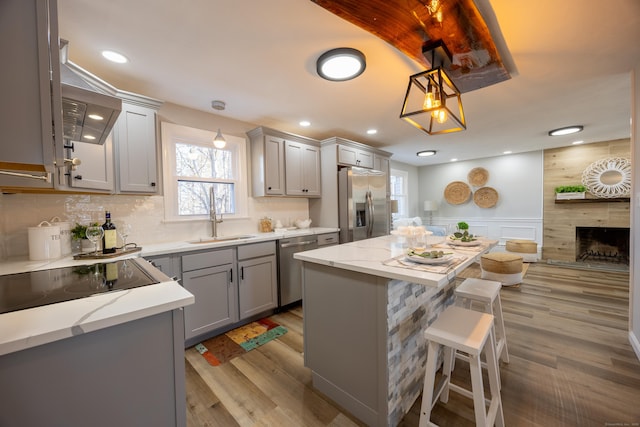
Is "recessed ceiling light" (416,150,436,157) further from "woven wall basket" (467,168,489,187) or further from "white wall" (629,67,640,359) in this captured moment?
"white wall" (629,67,640,359)

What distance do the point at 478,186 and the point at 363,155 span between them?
3880mm

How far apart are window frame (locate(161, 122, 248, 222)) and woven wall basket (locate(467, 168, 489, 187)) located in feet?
19.0

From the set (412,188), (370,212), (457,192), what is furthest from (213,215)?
(457,192)

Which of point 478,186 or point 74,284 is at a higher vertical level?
point 478,186

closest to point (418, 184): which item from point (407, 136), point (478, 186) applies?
point (478, 186)

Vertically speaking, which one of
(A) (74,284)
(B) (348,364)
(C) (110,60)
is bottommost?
(B) (348,364)

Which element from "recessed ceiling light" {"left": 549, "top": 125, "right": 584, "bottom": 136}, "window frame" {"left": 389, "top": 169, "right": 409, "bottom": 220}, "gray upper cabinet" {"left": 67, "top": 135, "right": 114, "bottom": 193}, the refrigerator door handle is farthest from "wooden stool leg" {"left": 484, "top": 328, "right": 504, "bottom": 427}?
"window frame" {"left": 389, "top": 169, "right": 409, "bottom": 220}

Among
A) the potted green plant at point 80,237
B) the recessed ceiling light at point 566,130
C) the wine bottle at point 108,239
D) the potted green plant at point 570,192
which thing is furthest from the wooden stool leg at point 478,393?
the potted green plant at point 570,192

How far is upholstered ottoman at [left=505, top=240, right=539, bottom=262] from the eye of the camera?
→ 5.01 metres

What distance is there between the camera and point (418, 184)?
7.36 metres

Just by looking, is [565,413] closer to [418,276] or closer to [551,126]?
[418,276]

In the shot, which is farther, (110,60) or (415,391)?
(110,60)

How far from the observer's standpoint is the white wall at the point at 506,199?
18.2ft

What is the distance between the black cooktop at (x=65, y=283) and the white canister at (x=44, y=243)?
1.46 ft
